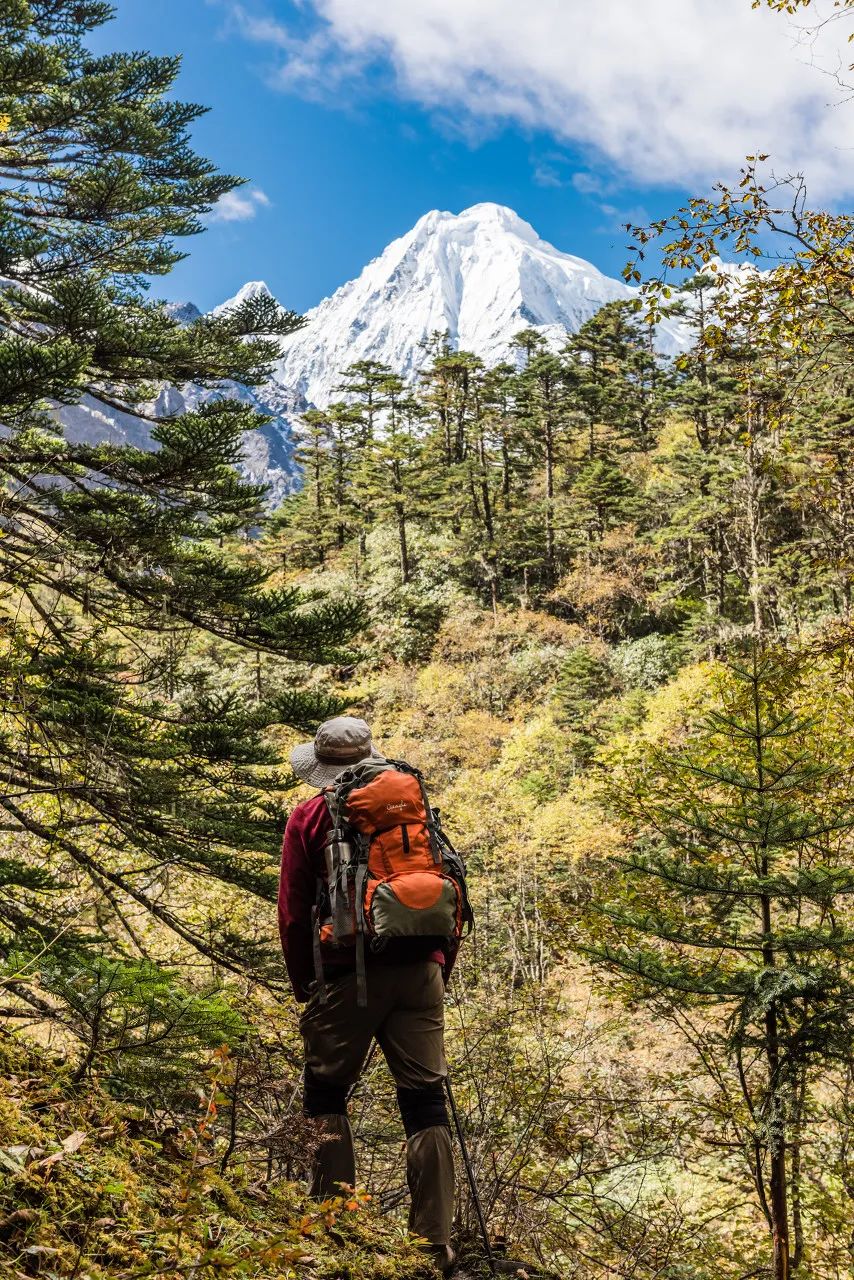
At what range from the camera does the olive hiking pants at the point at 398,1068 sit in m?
2.36

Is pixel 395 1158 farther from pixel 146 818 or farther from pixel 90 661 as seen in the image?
pixel 90 661

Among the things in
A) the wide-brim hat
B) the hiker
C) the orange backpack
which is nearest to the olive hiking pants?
the hiker

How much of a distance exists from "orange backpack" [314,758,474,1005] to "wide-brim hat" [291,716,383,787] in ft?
0.55

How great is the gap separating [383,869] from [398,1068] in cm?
63

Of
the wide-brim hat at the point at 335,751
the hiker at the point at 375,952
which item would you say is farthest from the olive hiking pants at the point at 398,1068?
the wide-brim hat at the point at 335,751

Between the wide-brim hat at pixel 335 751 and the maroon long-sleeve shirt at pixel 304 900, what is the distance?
0.54ft

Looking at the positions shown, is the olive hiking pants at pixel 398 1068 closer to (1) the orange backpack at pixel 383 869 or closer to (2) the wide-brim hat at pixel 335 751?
(1) the orange backpack at pixel 383 869

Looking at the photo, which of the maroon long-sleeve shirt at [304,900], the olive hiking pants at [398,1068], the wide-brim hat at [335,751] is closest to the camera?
the olive hiking pants at [398,1068]

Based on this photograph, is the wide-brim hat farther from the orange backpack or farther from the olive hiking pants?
the olive hiking pants

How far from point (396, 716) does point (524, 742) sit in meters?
6.82

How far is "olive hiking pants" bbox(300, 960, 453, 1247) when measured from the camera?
236 cm

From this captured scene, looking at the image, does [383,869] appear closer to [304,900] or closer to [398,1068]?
[304,900]

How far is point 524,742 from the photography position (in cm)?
2147

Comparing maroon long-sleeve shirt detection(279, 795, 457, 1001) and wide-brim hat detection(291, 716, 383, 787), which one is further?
wide-brim hat detection(291, 716, 383, 787)
